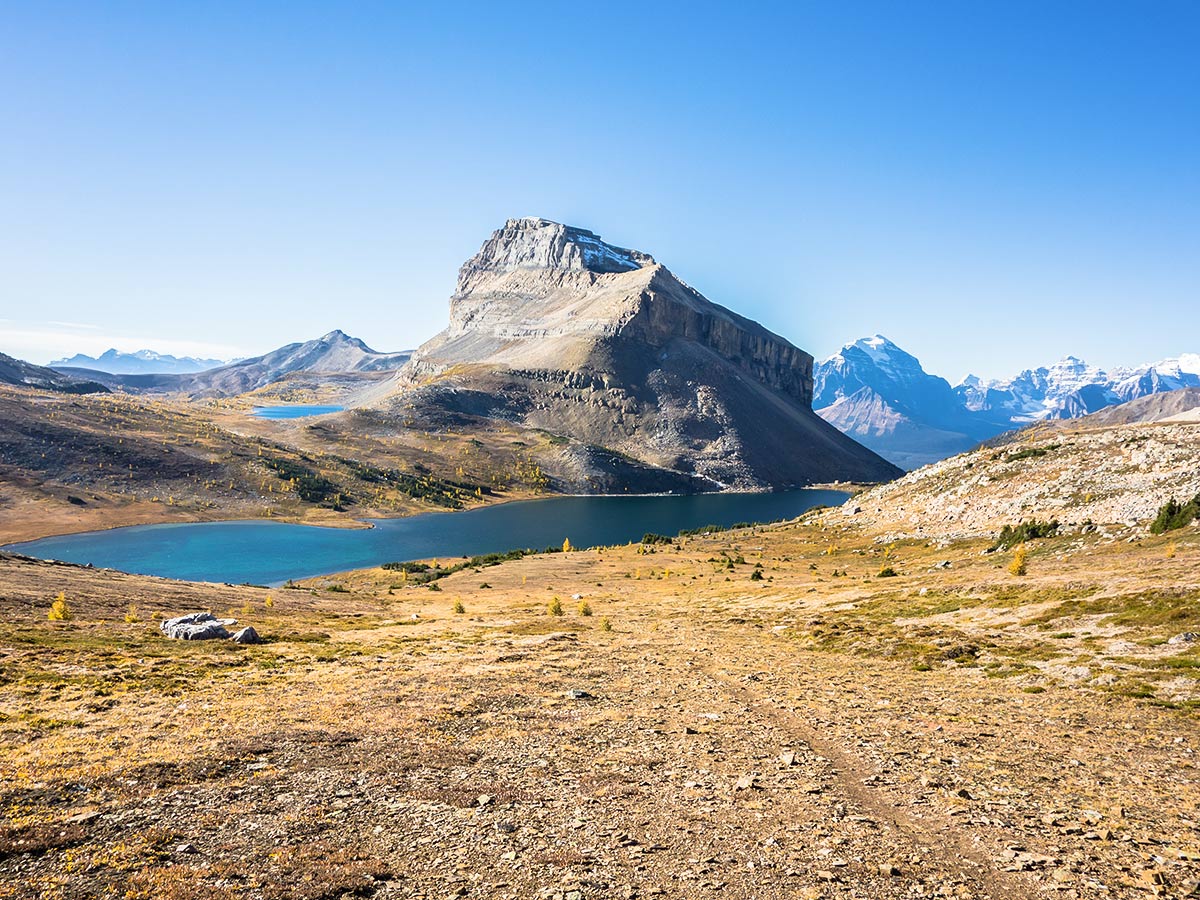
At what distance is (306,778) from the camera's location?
629 inches

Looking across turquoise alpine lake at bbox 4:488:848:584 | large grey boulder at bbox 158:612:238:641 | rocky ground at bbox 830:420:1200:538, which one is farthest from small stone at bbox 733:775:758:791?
turquoise alpine lake at bbox 4:488:848:584

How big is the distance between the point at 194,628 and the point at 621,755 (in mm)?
25361

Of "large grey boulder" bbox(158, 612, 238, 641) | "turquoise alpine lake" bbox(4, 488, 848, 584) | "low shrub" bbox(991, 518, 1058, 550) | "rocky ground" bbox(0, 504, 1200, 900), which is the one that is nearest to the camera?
"rocky ground" bbox(0, 504, 1200, 900)

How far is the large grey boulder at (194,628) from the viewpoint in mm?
31250

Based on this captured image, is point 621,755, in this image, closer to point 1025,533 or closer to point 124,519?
point 1025,533

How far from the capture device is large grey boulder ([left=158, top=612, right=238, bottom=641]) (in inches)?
1230

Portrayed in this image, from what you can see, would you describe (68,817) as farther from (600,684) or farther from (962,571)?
(962,571)

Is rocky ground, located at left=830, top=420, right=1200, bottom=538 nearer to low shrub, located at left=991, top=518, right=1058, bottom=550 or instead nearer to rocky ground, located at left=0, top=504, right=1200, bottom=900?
low shrub, located at left=991, top=518, right=1058, bottom=550

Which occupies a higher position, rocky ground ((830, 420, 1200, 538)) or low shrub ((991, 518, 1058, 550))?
rocky ground ((830, 420, 1200, 538))

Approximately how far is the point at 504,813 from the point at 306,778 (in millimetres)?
5603

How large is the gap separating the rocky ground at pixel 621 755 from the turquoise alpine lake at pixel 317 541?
75049 mm

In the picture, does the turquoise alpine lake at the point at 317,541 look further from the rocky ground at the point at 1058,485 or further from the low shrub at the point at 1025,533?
the low shrub at the point at 1025,533

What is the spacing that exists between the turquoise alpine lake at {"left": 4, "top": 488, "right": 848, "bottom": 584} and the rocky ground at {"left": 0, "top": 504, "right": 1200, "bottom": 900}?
75.0 m

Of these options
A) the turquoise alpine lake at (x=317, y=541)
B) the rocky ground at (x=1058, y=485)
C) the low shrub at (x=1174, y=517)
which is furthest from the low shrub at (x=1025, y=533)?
the turquoise alpine lake at (x=317, y=541)
